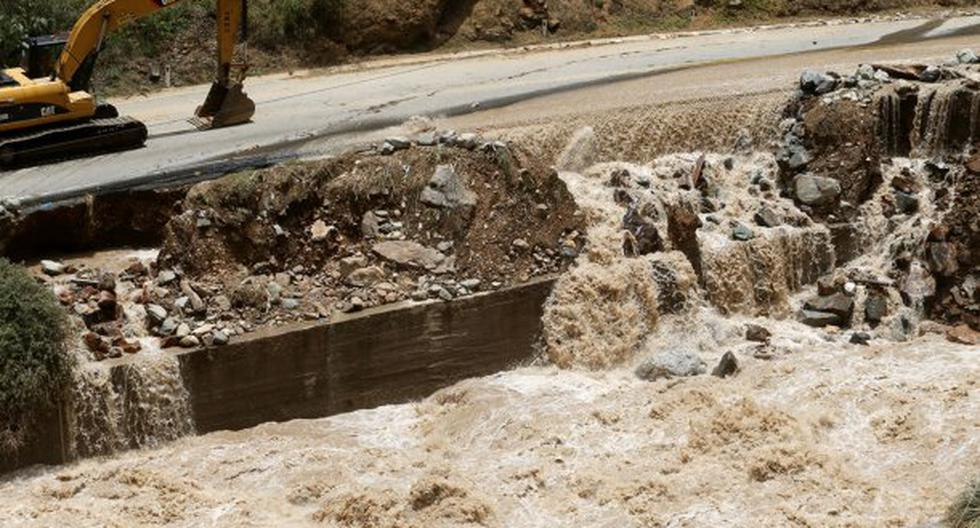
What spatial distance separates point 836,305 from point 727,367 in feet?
8.72

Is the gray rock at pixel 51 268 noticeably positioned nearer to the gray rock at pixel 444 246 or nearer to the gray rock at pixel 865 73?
the gray rock at pixel 444 246

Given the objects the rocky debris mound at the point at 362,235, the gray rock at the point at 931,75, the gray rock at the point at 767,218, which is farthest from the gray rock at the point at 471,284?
the gray rock at the point at 931,75

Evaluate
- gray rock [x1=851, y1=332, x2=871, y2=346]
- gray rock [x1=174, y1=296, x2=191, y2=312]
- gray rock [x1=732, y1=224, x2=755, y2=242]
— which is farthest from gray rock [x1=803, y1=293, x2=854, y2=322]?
gray rock [x1=174, y1=296, x2=191, y2=312]

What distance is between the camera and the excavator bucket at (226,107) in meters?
20.2

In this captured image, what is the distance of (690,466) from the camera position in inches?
548

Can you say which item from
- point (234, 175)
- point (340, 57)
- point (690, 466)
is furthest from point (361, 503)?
point (340, 57)

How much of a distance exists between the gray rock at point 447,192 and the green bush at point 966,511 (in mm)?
7613

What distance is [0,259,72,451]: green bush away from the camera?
46.4 ft

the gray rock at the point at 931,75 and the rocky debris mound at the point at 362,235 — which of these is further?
the gray rock at the point at 931,75

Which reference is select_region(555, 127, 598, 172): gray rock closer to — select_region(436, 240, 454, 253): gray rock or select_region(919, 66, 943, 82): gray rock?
select_region(436, 240, 454, 253): gray rock

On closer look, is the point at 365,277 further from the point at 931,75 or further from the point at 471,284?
the point at 931,75

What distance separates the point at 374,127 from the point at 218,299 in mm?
5275

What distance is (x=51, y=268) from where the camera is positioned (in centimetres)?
1574

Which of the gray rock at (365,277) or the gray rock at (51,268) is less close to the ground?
the gray rock at (51,268)
